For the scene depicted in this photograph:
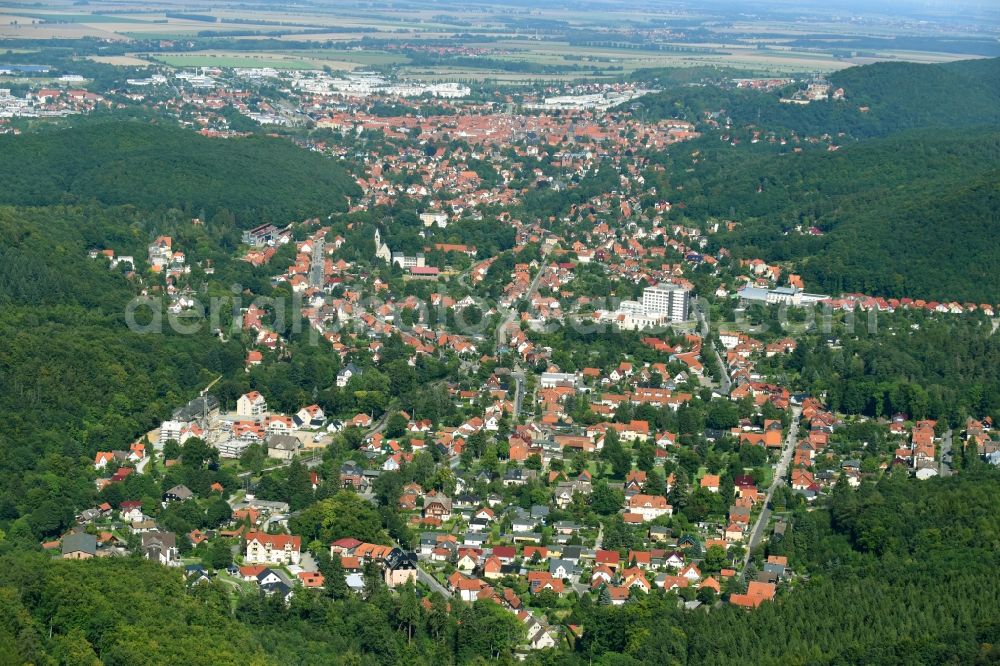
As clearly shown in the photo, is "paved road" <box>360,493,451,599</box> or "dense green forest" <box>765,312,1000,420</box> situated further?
"dense green forest" <box>765,312,1000,420</box>

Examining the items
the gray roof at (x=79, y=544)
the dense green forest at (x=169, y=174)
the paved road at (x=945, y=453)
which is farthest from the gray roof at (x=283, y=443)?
the dense green forest at (x=169, y=174)

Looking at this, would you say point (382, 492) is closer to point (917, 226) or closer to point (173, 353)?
point (173, 353)

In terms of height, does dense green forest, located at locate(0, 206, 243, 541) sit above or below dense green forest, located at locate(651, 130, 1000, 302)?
above

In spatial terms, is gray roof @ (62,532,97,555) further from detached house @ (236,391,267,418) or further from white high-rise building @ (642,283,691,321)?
white high-rise building @ (642,283,691,321)

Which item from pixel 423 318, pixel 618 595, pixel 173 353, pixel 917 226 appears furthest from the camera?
pixel 917 226

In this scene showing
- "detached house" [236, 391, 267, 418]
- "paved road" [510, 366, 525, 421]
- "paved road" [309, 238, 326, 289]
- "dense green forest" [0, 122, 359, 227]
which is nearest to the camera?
"detached house" [236, 391, 267, 418]

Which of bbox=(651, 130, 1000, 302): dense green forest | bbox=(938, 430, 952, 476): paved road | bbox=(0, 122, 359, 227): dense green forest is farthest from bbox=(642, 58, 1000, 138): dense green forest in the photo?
bbox=(938, 430, 952, 476): paved road

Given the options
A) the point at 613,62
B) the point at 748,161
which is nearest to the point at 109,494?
the point at 748,161

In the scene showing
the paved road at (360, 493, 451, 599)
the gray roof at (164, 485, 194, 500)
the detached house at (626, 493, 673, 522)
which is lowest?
the detached house at (626, 493, 673, 522)
